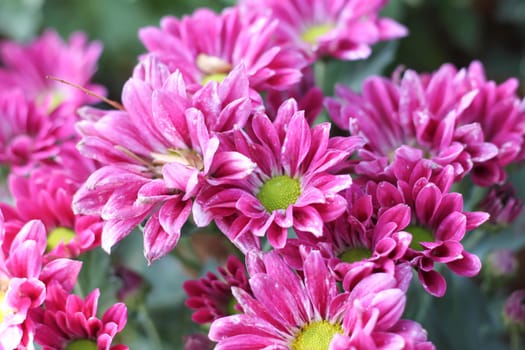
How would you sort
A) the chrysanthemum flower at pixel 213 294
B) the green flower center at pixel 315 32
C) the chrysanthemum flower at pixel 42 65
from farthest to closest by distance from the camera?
the chrysanthemum flower at pixel 42 65
the green flower center at pixel 315 32
the chrysanthemum flower at pixel 213 294

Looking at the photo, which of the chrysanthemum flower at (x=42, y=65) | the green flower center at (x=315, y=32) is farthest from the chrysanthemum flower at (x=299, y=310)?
the chrysanthemum flower at (x=42, y=65)

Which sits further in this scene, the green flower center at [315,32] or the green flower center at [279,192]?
the green flower center at [315,32]

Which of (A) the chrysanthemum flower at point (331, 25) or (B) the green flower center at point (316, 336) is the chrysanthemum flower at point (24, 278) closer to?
(B) the green flower center at point (316, 336)

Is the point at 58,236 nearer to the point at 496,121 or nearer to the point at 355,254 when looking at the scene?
the point at 355,254

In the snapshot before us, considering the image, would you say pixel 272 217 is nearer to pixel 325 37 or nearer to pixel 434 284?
pixel 434 284

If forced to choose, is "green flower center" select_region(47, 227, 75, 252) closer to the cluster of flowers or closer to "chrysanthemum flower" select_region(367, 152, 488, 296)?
the cluster of flowers

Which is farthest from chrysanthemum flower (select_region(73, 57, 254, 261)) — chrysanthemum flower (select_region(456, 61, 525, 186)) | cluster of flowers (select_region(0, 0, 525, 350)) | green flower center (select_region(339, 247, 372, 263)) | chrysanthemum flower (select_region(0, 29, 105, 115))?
chrysanthemum flower (select_region(0, 29, 105, 115))

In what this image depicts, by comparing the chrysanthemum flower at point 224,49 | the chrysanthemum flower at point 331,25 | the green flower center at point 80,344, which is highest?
the chrysanthemum flower at point 224,49

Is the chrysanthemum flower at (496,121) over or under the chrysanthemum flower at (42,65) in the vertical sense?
over
